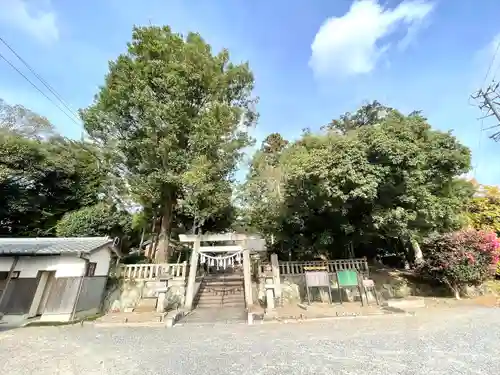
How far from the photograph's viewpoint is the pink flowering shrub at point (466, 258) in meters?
9.16

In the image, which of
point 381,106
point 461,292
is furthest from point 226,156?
point 381,106

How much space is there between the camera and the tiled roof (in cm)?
779

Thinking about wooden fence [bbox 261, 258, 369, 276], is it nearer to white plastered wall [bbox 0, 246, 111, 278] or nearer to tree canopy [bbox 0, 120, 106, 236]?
white plastered wall [bbox 0, 246, 111, 278]

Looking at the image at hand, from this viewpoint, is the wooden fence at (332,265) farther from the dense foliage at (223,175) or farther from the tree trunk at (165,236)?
the tree trunk at (165,236)

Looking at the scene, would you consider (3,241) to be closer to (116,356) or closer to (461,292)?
(116,356)

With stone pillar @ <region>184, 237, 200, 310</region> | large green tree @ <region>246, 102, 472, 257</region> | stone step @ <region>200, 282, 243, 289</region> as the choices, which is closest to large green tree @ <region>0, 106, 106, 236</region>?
stone pillar @ <region>184, 237, 200, 310</region>

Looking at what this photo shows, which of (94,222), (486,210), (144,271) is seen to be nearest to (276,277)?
(144,271)

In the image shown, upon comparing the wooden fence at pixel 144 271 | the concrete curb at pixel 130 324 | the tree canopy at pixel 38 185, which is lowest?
the concrete curb at pixel 130 324

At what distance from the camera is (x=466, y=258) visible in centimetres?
913

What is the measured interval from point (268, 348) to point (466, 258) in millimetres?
8978

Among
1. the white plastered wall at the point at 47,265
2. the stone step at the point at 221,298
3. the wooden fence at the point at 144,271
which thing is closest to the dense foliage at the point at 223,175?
the wooden fence at the point at 144,271

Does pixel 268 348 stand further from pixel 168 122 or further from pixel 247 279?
pixel 168 122

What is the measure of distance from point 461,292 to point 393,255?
777cm

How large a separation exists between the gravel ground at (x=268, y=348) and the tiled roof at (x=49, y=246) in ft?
7.40
